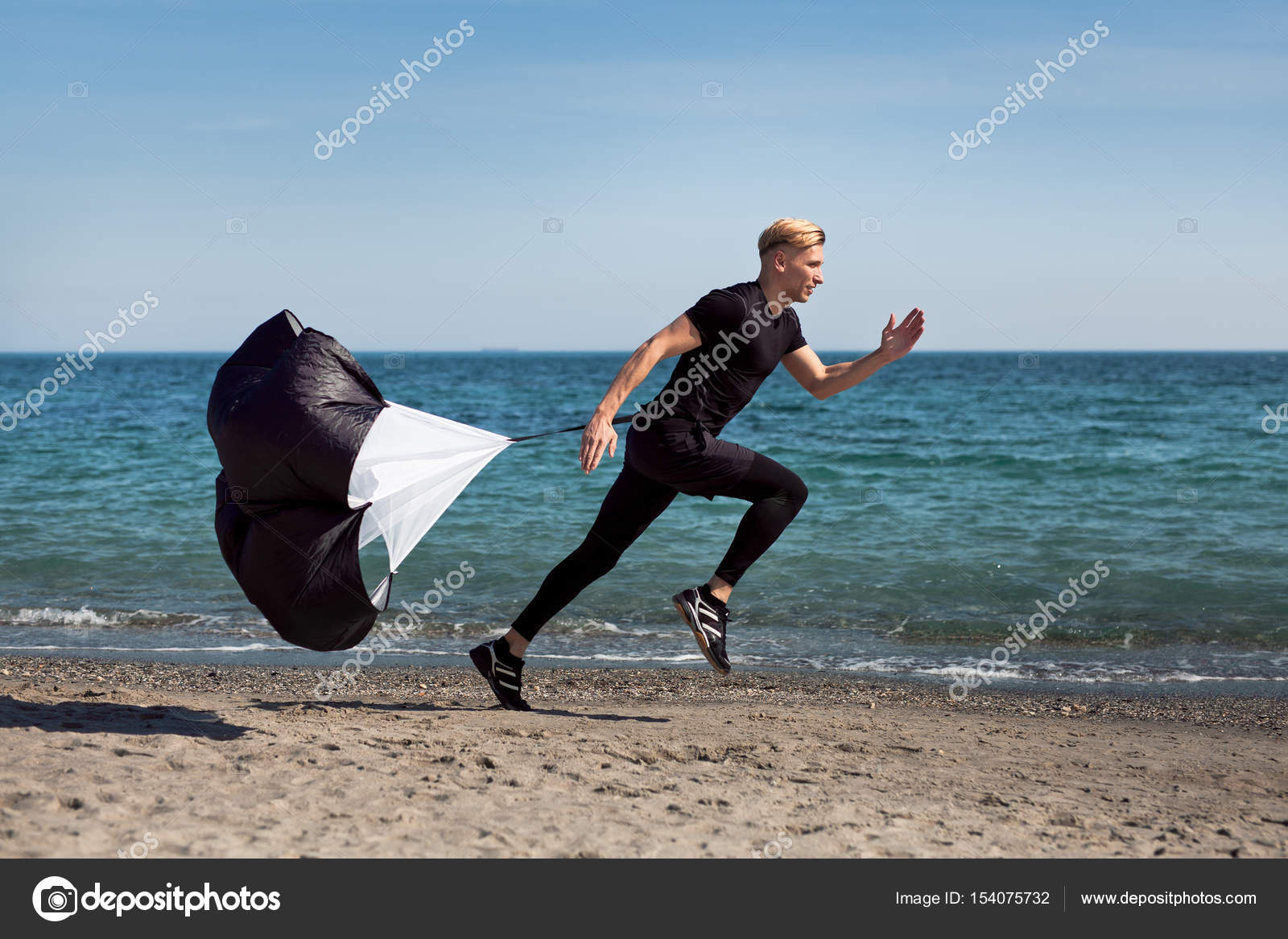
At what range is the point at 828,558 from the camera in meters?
9.75

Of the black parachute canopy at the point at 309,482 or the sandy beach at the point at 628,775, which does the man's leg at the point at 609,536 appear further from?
the black parachute canopy at the point at 309,482

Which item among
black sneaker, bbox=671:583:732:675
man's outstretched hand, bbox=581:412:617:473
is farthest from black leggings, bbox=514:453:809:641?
man's outstretched hand, bbox=581:412:617:473

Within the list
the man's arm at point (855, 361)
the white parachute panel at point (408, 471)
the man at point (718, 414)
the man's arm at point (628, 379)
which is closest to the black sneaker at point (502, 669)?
the man at point (718, 414)

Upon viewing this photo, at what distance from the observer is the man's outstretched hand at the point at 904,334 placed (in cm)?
450

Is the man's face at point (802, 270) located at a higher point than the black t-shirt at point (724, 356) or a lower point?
higher

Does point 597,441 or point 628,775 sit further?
point 597,441

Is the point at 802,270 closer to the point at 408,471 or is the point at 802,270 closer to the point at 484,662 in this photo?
the point at 408,471

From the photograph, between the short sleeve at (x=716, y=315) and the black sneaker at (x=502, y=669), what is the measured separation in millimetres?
1756

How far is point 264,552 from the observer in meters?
4.00

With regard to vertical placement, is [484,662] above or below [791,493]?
below

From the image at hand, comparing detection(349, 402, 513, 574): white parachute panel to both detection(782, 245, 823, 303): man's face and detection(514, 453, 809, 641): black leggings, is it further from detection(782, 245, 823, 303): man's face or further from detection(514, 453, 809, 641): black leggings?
detection(782, 245, 823, 303): man's face

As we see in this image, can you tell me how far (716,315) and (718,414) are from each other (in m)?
0.43
